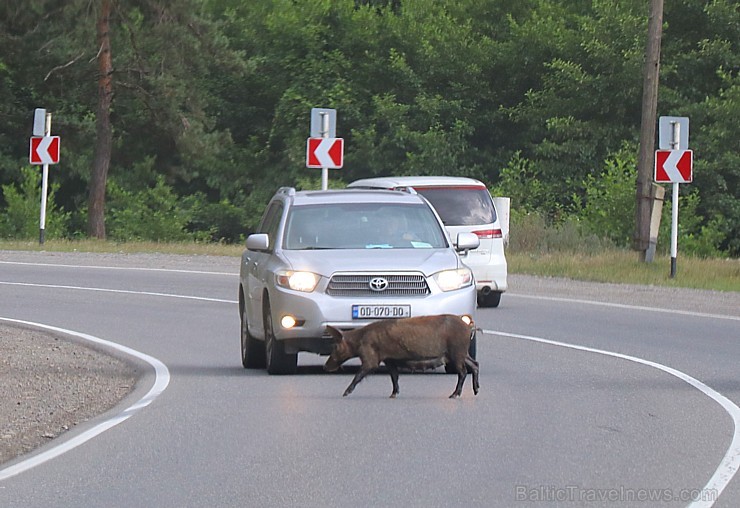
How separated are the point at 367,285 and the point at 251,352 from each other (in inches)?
67.4

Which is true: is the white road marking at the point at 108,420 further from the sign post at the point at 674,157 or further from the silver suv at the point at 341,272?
the sign post at the point at 674,157

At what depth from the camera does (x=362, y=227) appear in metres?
14.8

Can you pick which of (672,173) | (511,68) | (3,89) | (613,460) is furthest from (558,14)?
(613,460)

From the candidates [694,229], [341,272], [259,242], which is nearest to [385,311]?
[341,272]

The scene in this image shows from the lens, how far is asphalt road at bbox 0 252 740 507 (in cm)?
845

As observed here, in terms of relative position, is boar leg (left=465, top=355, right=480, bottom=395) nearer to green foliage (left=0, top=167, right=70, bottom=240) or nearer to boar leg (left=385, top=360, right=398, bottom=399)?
boar leg (left=385, top=360, right=398, bottom=399)

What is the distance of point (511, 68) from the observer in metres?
54.2

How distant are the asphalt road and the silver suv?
449mm

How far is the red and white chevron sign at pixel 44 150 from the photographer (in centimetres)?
3794

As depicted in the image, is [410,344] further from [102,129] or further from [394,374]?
[102,129]

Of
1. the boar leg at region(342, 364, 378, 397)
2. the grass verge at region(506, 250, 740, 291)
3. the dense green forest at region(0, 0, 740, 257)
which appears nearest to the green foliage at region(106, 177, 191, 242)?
the dense green forest at region(0, 0, 740, 257)

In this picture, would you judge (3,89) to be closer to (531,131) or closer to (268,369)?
(531,131)
